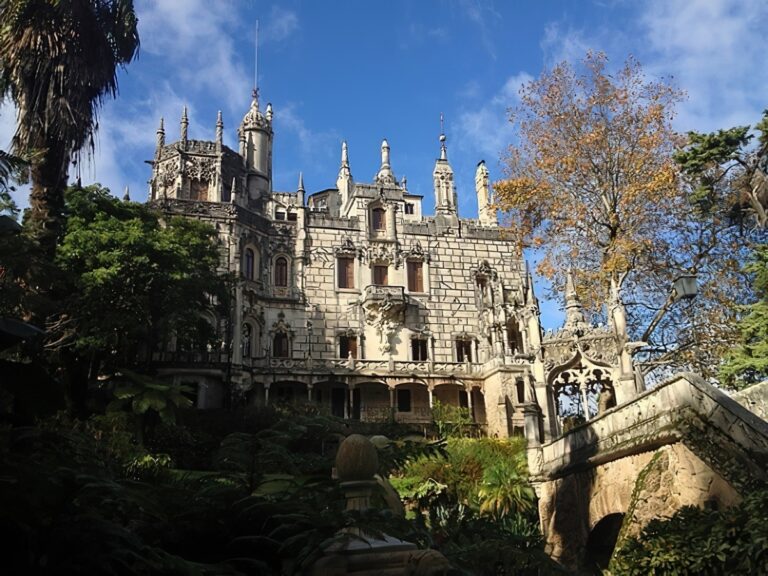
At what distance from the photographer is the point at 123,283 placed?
25656 millimetres

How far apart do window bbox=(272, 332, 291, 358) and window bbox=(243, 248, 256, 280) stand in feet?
12.2

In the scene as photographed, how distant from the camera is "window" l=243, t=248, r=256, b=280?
124 ft

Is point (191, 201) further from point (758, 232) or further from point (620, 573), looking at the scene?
point (620, 573)

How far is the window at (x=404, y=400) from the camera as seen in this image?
38.3m

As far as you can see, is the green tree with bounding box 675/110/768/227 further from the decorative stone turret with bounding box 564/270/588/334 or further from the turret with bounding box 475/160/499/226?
the turret with bounding box 475/160/499/226

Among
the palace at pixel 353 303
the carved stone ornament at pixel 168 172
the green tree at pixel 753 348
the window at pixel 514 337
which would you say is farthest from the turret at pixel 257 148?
the green tree at pixel 753 348

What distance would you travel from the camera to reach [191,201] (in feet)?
121

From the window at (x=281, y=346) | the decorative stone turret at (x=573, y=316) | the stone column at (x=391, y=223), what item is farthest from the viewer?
the stone column at (x=391, y=223)

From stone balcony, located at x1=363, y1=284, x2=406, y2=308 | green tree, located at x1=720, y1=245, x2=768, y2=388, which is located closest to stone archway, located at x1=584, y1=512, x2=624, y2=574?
green tree, located at x1=720, y1=245, x2=768, y2=388

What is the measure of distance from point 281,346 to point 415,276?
9.34 m

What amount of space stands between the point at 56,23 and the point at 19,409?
540 inches

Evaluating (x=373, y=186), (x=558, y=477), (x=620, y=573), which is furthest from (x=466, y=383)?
(x=620, y=573)

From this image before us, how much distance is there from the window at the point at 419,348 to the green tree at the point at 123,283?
1251 centimetres

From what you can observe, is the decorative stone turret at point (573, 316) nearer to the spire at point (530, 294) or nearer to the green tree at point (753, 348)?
the green tree at point (753, 348)
